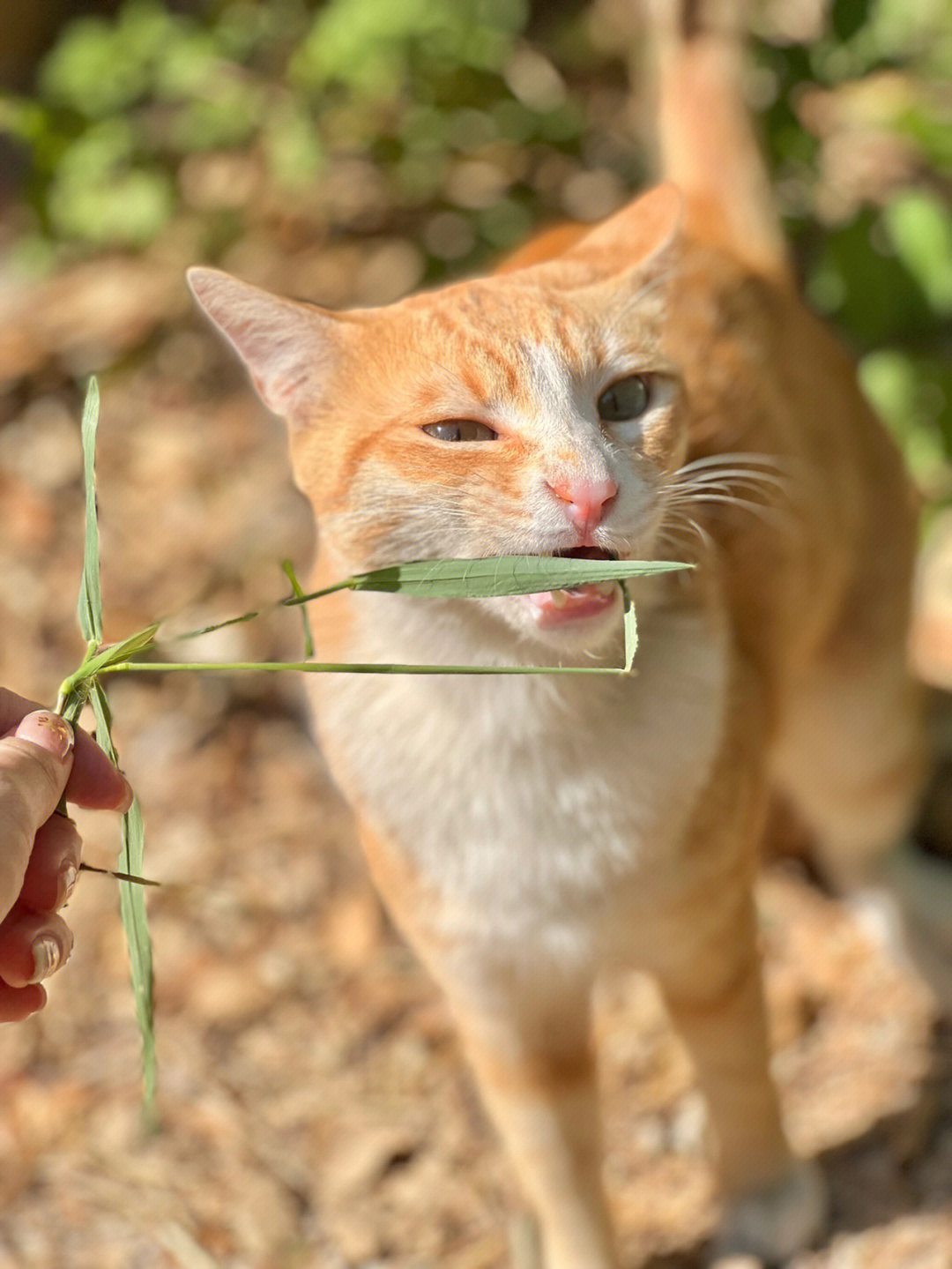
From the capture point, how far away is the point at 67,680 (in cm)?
137

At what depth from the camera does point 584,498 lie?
4.40 ft

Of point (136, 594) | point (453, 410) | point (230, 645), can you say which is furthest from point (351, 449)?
point (136, 594)

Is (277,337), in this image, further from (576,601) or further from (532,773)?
(532,773)

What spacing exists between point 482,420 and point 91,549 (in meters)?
0.44

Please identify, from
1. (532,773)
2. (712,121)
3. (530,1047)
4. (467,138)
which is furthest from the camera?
(467,138)

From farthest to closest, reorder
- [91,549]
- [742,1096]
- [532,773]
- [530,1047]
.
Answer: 1. [742,1096]
2. [530,1047]
3. [532,773]
4. [91,549]

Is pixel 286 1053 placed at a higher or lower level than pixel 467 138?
lower

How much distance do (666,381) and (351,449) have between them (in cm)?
39

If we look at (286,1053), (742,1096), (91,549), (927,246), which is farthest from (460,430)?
(927,246)

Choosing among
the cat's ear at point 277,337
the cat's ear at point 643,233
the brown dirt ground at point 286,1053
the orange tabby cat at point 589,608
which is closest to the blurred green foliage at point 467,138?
the orange tabby cat at point 589,608

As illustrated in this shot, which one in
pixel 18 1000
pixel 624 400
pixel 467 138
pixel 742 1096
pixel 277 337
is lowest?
pixel 742 1096

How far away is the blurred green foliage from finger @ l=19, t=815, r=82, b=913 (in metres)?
1.82

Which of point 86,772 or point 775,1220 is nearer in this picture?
point 86,772

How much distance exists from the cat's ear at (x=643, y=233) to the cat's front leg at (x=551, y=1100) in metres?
0.97
